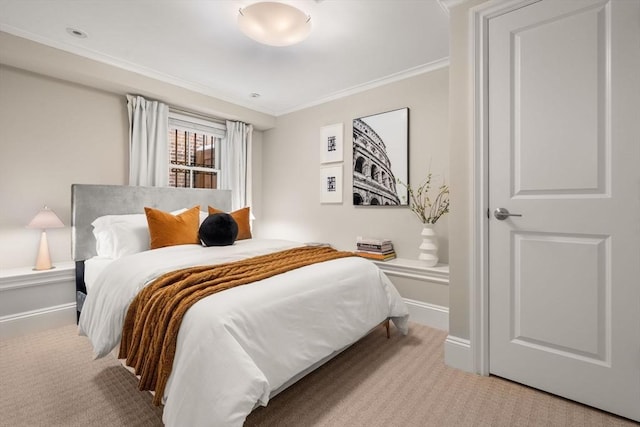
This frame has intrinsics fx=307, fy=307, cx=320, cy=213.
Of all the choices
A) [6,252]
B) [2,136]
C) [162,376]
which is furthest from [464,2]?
[6,252]

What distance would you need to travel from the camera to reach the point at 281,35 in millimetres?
2209

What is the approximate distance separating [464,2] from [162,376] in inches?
107

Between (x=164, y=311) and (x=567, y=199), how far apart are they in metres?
2.17

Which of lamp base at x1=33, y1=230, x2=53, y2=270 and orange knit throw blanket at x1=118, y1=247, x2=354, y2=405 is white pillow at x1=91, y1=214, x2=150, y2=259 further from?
orange knit throw blanket at x1=118, y1=247, x2=354, y2=405

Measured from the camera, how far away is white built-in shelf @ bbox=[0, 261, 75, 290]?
2.42m

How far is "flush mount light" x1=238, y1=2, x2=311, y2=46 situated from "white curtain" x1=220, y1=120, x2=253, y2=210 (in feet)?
7.11

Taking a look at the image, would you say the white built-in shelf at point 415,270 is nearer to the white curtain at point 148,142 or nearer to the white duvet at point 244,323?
A: the white duvet at point 244,323

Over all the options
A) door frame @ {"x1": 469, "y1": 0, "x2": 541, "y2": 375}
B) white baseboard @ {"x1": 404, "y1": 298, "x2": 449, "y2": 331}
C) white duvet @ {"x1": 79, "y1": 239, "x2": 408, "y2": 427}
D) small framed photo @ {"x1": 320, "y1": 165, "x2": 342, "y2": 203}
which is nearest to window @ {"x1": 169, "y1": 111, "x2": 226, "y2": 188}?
small framed photo @ {"x1": 320, "y1": 165, "x2": 342, "y2": 203}

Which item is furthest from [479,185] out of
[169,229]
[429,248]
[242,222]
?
[169,229]

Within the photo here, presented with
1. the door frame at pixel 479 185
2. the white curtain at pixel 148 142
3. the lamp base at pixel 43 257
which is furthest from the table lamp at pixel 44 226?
the door frame at pixel 479 185

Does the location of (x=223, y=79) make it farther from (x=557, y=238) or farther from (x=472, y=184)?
(x=557, y=238)

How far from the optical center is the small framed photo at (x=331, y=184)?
3887 mm

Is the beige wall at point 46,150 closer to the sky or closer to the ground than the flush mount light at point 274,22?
closer to the ground

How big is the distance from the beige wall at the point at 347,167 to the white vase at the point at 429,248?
174mm
